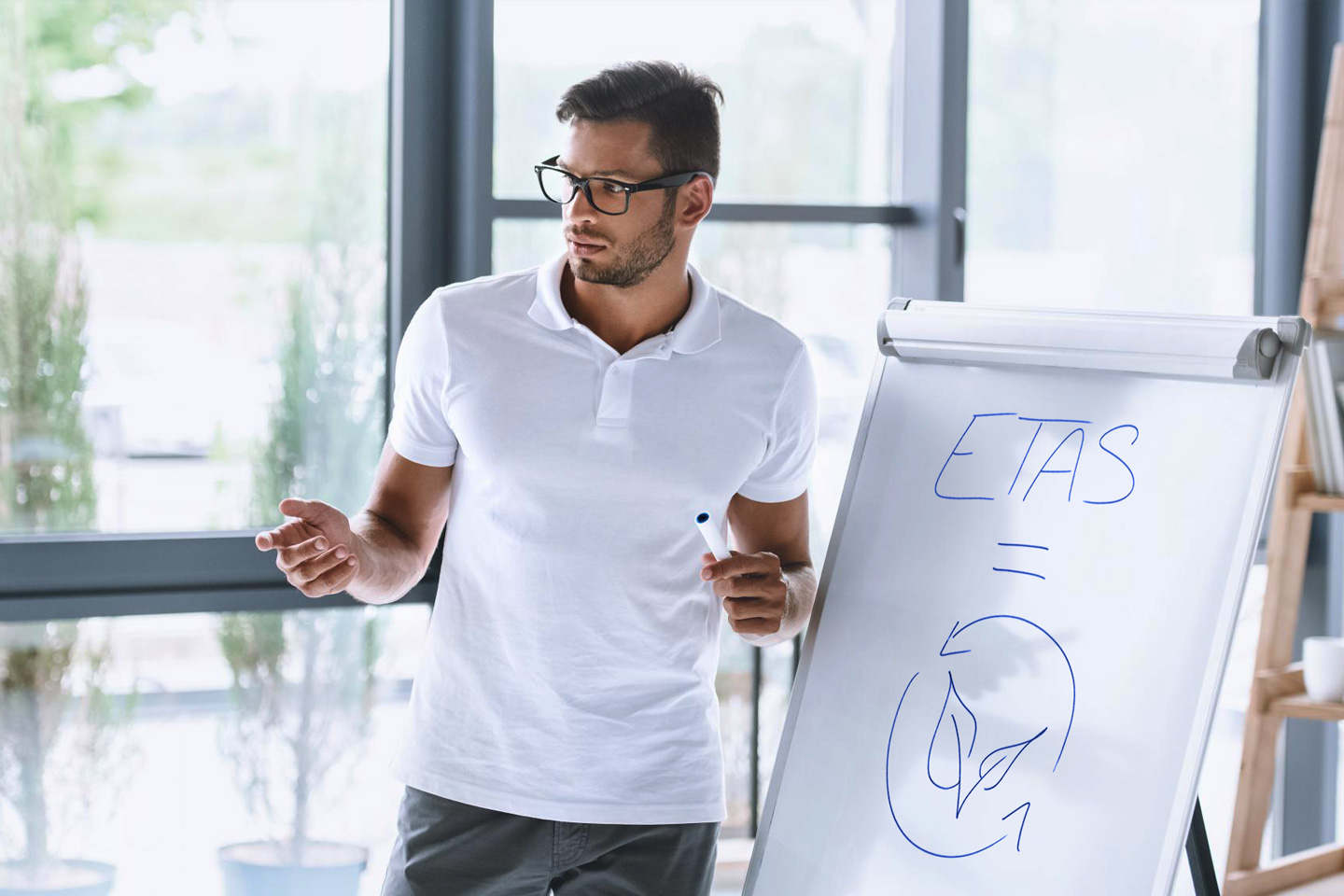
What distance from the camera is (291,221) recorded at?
2.27 metres

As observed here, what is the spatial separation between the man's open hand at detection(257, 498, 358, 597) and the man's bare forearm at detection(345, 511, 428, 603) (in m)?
0.03

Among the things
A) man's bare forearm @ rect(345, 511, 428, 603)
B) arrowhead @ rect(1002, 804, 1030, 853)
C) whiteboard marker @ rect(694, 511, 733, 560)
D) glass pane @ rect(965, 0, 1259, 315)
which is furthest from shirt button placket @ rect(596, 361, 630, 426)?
glass pane @ rect(965, 0, 1259, 315)

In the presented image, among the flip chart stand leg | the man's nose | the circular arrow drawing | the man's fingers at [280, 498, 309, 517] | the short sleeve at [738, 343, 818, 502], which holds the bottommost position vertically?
the flip chart stand leg

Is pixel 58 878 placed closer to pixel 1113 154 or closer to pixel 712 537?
pixel 712 537

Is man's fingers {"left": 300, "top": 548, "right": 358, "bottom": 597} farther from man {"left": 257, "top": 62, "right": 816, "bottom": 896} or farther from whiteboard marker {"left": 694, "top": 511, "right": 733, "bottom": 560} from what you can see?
whiteboard marker {"left": 694, "top": 511, "right": 733, "bottom": 560}

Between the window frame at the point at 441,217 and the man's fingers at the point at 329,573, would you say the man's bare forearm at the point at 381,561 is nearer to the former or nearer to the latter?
the man's fingers at the point at 329,573

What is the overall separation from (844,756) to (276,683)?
1187 millimetres

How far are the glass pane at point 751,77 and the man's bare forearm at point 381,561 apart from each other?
925mm

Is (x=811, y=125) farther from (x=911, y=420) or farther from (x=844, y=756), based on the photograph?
(x=844, y=756)

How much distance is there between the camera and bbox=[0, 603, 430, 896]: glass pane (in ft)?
7.02

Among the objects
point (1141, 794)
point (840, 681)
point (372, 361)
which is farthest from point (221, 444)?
point (1141, 794)

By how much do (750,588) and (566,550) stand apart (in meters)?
0.21

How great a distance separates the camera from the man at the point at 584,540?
59.2 inches

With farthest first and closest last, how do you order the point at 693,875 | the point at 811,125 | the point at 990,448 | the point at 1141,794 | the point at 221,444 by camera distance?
the point at 811,125 → the point at 221,444 → the point at 693,875 → the point at 990,448 → the point at 1141,794
